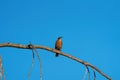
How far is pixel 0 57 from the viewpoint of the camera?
3.61 m

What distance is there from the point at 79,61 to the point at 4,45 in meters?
1.31

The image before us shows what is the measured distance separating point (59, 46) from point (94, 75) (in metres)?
10.0

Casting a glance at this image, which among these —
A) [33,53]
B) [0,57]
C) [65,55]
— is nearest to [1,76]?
[0,57]

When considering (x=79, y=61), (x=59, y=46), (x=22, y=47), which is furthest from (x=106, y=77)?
(x=59, y=46)

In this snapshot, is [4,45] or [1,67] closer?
[1,67]

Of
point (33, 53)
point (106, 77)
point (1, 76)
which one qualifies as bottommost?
point (1, 76)

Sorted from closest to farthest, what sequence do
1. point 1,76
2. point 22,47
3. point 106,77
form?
point 1,76, point 106,77, point 22,47

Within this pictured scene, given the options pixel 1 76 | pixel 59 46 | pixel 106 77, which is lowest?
pixel 1 76

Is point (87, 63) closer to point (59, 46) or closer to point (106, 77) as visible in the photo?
point (106, 77)

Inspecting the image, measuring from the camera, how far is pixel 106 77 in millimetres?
3898

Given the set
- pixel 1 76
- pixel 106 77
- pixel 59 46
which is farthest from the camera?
pixel 59 46

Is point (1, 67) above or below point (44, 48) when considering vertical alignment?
below

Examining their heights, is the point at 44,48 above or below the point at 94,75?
above

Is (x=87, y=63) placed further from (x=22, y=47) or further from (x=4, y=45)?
(x=4, y=45)
